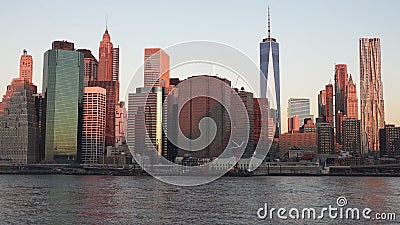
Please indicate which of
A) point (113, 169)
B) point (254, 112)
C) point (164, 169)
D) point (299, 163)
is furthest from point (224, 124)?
point (113, 169)

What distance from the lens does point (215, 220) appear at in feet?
129

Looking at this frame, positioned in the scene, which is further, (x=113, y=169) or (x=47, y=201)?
(x=113, y=169)

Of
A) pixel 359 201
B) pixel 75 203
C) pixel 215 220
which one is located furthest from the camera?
pixel 359 201

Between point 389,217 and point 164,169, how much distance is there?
123 m

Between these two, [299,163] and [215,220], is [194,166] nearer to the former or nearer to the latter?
[299,163]
